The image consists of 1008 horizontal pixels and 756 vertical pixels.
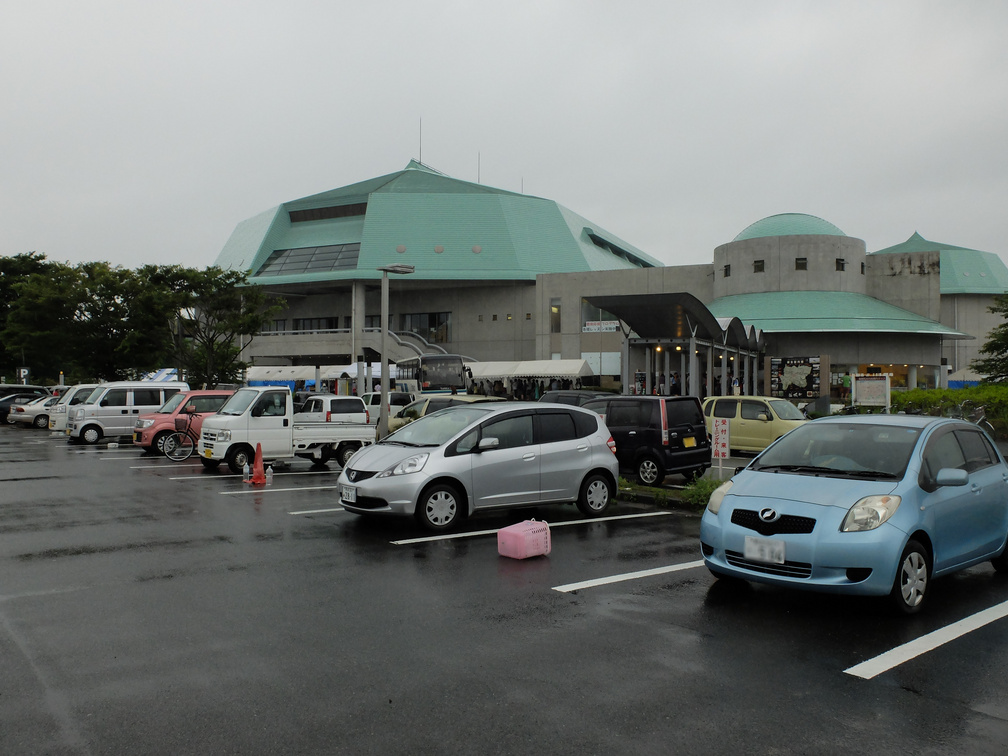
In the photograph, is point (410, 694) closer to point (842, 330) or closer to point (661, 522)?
point (661, 522)

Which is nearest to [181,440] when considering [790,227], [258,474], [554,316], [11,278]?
[258,474]

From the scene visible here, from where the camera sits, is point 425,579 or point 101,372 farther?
point 101,372

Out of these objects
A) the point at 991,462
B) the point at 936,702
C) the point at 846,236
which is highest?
the point at 846,236

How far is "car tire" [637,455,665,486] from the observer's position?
1450 centimetres

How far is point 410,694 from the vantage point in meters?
4.46

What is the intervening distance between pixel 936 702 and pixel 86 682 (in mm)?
5036

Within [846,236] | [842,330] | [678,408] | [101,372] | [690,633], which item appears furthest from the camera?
[846,236]

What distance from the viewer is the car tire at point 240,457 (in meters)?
16.4

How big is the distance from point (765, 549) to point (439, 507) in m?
4.47

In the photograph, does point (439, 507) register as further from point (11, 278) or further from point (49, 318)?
point (11, 278)

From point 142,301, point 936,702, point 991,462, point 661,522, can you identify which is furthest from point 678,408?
point 142,301

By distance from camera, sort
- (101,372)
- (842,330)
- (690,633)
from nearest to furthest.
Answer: (690,633) < (101,372) < (842,330)

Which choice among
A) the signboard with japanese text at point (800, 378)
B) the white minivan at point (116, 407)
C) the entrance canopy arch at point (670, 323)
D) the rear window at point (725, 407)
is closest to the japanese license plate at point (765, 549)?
the rear window at point (725, 407)

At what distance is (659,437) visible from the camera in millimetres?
14469
